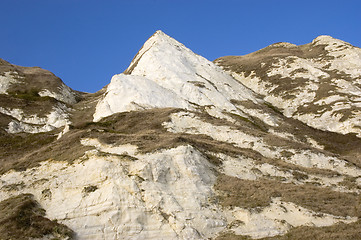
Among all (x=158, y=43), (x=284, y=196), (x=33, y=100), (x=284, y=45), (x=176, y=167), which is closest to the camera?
(x=284, y=196)

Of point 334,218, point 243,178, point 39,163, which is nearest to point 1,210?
point 39,163

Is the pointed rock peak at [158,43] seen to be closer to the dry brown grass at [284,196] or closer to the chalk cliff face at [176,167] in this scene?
the chalk cliff face at [176,167]

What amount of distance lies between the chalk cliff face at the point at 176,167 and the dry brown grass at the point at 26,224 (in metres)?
0.08

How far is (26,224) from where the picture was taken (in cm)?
2075

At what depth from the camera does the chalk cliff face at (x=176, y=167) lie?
2297 centimetres

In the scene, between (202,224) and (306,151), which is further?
(306,151)

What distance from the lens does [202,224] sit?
23.7 meters

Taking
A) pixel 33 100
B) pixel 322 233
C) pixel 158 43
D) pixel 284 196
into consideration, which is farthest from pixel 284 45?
pixel 322 233

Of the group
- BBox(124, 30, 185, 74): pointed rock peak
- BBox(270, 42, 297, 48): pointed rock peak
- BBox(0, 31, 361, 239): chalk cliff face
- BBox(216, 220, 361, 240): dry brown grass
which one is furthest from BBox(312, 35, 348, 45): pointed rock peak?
BBox(216, 220, 361, 240): dry brown grass

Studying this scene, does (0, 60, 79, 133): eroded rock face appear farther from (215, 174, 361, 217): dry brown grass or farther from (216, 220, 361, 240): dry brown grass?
(216, 220, 361, 240): dry brown grass

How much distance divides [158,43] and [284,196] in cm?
7506

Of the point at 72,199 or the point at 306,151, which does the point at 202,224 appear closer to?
the point at 72,199

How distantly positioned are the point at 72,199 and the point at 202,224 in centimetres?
1029

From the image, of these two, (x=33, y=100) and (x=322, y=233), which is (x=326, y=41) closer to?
(x=33, y=100)
